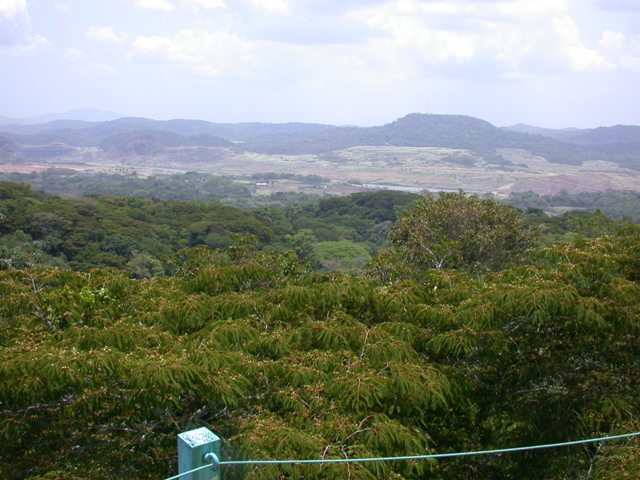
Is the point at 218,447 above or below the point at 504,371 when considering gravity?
above

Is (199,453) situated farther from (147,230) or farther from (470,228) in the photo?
(147,230)

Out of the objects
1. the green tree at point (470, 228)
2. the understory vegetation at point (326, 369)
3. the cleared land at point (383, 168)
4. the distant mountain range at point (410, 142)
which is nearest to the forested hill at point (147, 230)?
the green tree at point (470, 228)

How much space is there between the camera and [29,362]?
10.8 ft

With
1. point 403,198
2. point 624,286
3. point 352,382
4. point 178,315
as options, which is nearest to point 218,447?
point 352,382

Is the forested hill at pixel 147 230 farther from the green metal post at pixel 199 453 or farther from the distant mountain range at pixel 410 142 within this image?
the distant mountain range at pixel 410 142

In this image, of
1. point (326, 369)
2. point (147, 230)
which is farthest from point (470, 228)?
point (147, 230)

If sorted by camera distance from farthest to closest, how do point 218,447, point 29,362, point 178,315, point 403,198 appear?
point 403,198, point 178,315, point 29,362, point 218,447

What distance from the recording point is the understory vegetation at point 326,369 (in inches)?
127

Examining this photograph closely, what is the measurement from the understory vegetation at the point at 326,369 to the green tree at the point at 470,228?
5.72m

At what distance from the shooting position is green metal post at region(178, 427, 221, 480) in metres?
1.92

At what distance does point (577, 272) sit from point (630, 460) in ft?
6.15

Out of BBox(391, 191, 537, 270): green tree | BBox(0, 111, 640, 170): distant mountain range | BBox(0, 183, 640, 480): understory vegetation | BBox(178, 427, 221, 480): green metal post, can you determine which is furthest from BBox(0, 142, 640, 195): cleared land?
BBox(178, 427, 221, 480): green metal post

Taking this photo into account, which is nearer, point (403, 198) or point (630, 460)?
point (630, 460)

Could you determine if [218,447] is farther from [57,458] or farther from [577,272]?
[577,272]
